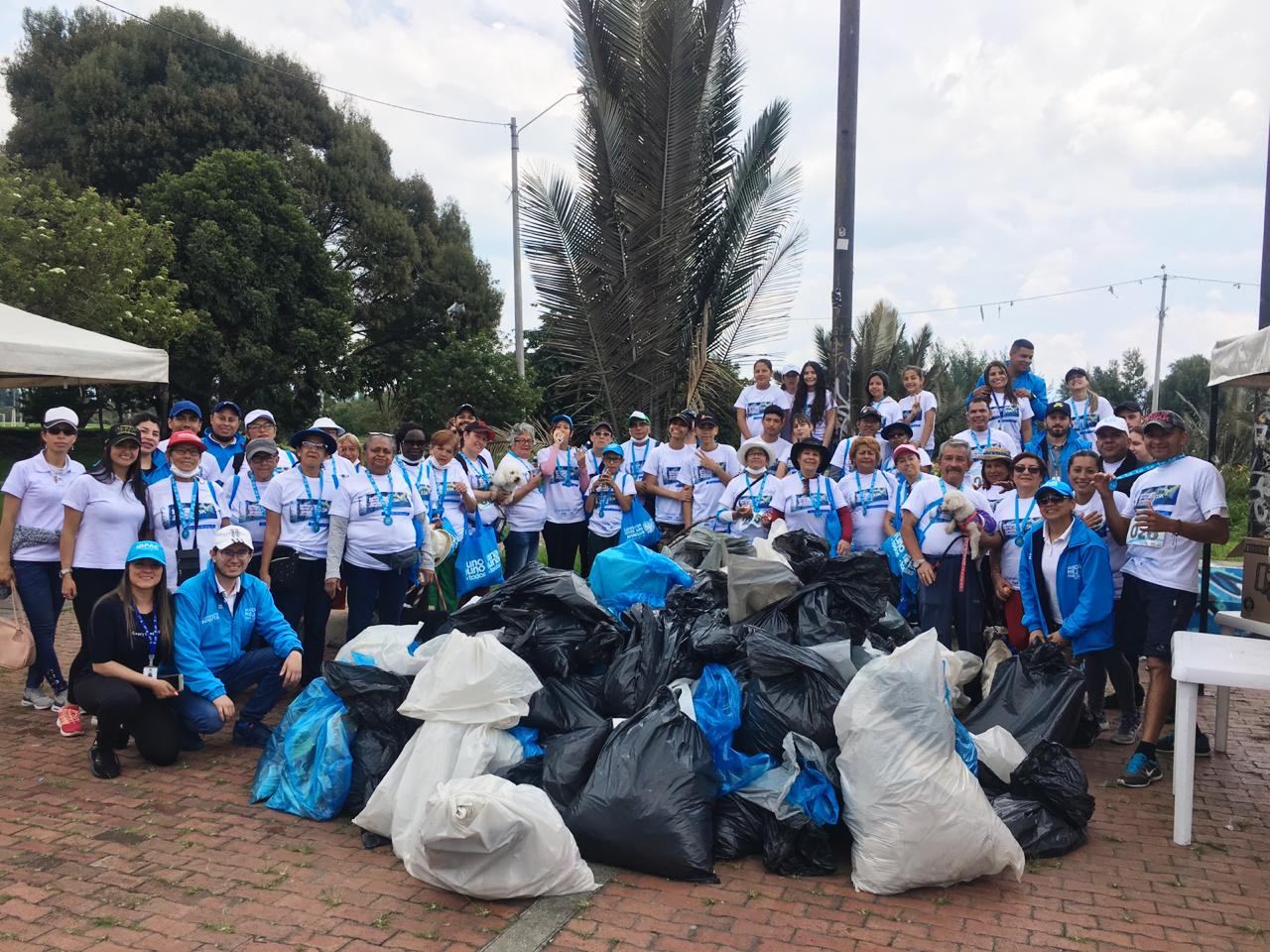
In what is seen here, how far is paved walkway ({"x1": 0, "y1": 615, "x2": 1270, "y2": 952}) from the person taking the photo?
3.32 metres

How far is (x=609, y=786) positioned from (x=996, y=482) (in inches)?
149

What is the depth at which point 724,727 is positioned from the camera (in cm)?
417

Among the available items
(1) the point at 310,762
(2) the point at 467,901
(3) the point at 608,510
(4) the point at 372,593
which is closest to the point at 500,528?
(3) the point at 608,510

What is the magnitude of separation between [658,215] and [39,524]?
24.4 feet

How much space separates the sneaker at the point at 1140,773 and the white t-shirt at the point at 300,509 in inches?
179

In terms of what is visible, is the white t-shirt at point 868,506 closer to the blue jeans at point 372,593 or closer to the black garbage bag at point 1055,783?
the black garbage bag at point 1055,783

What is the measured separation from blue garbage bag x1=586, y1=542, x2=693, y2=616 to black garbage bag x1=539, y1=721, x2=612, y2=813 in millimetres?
1285

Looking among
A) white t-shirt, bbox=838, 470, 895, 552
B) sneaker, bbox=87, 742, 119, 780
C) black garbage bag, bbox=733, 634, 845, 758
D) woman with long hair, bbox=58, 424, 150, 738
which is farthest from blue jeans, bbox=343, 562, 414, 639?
white t-shirt, bbox=838, 470, 895, 552

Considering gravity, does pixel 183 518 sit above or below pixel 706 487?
below

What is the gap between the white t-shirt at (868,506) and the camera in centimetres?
659

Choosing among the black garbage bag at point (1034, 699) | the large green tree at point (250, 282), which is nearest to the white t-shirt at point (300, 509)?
the black garbage bag at point (1034, 699)

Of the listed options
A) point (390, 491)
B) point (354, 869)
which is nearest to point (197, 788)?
point (354, 869)

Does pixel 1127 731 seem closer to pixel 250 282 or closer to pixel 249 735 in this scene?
pixel 249 735

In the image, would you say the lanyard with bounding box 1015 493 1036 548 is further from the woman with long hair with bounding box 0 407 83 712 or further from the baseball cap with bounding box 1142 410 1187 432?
the woman with long hair with bounding box 0 407 83 712
